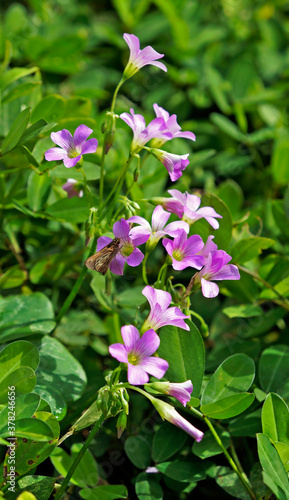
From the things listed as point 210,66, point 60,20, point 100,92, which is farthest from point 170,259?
point 60,20

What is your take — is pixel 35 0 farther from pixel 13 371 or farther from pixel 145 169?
pixel 13 371

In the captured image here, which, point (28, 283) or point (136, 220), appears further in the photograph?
point (28, 283)

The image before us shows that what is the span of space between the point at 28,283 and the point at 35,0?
3.89 ft

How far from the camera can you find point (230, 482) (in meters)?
0.95

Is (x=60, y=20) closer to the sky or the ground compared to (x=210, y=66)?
closer to the sky

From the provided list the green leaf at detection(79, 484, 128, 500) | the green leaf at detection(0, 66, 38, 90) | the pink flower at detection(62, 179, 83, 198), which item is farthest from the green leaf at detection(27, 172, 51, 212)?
the green leaf at detection(79, 484, 128, 500)

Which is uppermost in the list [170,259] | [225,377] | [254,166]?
[170,259]

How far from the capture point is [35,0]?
73.2 inches

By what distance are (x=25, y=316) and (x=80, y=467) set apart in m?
0.31

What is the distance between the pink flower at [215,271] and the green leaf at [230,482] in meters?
0.37

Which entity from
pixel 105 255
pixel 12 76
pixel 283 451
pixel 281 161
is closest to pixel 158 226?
pixel 105 255

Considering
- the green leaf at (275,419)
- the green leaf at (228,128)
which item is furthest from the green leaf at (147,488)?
the green leaf at (228,128)

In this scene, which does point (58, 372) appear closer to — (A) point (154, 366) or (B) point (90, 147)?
(A) point (154, 366)

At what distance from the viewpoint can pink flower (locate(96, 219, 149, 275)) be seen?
81 cm
